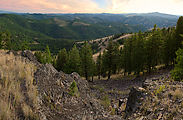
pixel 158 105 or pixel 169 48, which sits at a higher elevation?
pixel 169 48

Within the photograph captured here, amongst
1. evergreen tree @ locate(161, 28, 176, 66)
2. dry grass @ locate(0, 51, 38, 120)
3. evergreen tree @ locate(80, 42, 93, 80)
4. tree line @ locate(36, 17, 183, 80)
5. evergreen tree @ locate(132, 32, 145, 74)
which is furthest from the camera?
evergreen tree @ locate(80, 42, 93, 80)

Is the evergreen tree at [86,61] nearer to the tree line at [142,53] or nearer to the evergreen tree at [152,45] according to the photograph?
the tree line at [142,53]

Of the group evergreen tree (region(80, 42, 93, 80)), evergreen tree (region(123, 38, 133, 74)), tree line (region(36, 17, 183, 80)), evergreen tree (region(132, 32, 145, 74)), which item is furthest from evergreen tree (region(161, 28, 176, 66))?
evergreen tree (region(80, 42, 93, 80))

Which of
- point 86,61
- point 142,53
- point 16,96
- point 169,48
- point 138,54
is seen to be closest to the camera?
point 16,96

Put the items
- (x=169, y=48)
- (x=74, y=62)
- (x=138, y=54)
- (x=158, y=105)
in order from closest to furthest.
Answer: (x=158, y=105) < (x=169, y=48) < (x=138, y=54) < (x=74, y=62)

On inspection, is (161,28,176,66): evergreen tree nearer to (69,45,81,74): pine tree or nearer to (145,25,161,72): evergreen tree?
(145,25,161,72): evergreen tree

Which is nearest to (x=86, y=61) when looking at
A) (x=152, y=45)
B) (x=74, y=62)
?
(x=74, y=62)

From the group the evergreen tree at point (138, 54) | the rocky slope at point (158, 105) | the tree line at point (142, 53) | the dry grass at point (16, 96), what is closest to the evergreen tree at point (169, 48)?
the tree line at point (142, 53)

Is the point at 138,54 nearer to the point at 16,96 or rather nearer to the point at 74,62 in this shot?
the point at 74,62

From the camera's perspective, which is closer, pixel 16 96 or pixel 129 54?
pixel 16 96

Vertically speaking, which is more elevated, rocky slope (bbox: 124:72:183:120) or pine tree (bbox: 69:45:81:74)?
rocky slope (bbox: 124:72:183:120)

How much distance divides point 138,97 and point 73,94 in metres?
4.91

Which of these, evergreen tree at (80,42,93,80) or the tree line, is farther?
evergreen tree at (80,42,93,80)

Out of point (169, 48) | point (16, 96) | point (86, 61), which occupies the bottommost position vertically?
point (86, 61)
